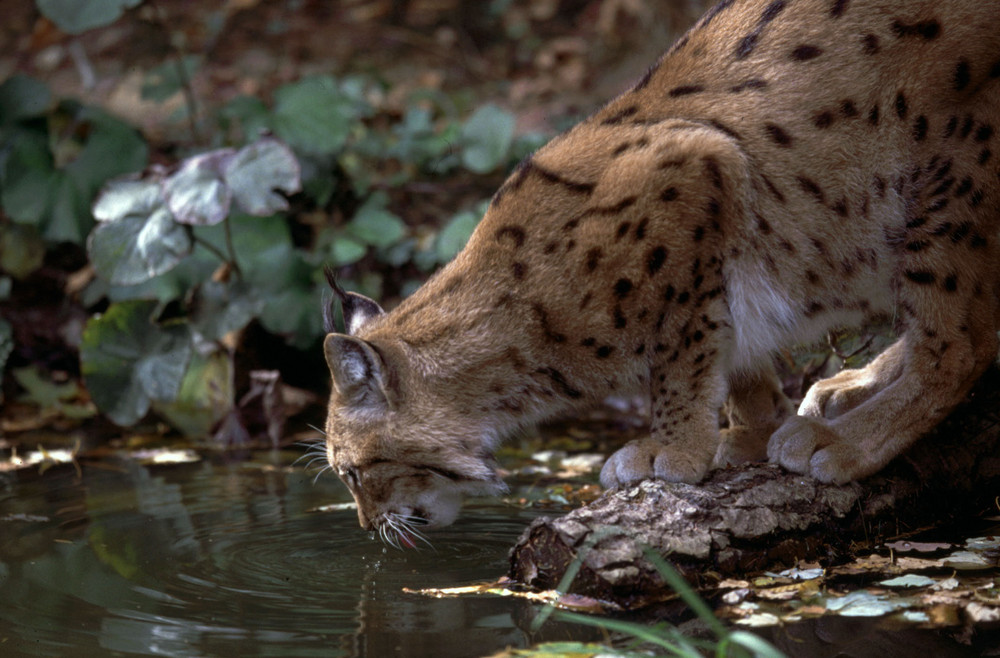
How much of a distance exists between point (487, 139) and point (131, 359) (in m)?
3.15

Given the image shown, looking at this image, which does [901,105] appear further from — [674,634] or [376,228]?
[376,228]

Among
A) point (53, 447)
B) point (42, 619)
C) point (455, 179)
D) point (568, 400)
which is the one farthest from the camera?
point (455, 179)

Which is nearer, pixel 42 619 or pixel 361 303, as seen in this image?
pixel 42 619

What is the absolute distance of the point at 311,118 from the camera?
8312 mm

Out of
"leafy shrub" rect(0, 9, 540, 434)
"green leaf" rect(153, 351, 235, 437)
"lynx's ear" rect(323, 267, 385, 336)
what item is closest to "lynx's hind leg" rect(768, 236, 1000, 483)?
"lynx's ear" rect(323, 267, 385, 336)

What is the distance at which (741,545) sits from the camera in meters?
3.97

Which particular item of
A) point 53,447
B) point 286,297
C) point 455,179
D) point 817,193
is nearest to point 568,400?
point 817,193

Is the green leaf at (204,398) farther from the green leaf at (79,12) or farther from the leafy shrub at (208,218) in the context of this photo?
the green leaf at (79,12)

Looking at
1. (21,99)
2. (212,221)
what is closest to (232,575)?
(212,221)

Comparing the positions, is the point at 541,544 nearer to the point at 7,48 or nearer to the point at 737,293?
the point at 737,293

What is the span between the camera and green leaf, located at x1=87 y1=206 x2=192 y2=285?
6.82 meters

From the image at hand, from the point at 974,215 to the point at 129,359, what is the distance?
5079 mm

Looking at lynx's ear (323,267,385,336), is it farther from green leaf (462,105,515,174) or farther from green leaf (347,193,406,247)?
green leaf (462,105,515,174)

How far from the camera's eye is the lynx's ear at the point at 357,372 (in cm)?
439
